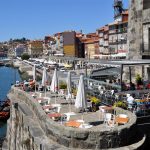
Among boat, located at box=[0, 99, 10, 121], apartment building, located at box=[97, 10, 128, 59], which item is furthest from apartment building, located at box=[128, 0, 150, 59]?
apartment building, located at box=[97, 10, 128, 59]

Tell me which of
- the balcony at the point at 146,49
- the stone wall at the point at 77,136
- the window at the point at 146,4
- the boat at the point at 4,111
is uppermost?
the window at the point at 146,4

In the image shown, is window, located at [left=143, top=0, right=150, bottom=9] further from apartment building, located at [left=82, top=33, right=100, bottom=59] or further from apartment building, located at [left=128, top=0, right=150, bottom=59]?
apartment building, located at [left=82, top=33, right=100, bottom=59]

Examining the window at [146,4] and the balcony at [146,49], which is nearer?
the balcony at [146,49]

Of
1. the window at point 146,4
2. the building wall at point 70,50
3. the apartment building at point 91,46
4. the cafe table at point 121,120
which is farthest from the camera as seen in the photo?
the building wall at point 70,50

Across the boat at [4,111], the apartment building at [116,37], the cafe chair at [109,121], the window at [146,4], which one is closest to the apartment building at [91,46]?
the apartment building at [116,37]

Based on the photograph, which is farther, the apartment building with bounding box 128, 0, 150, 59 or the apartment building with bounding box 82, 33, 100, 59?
the apartment building with bounding box 82, 33, 100, 59

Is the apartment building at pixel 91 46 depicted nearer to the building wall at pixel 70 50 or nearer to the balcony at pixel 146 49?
the building wall at pixel 70 50

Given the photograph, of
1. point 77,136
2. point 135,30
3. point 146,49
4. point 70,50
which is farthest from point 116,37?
point 77,136

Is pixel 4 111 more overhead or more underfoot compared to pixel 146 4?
more underfoot

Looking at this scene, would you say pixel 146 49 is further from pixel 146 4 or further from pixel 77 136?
pixel 77 136

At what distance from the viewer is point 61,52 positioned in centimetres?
14888

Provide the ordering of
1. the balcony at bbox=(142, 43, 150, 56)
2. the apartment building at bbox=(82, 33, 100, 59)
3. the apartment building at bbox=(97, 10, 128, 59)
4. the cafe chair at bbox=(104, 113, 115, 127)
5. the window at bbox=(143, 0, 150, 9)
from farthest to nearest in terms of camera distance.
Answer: the apartment building at bbox=(82, 33, 100, 59)
the apartment building at bbox=(97, 10, 128, 59)
the window at bbox=(143, 0, 150, 9)
the balcony at bbox=(142, 43, 150, 56)
the cafe chair at bbox=(104, 113, 115, 127)

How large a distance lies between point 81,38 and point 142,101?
118597mm

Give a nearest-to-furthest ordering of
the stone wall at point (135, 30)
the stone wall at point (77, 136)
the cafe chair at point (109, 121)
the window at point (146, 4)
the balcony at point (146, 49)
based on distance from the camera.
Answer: the stone wall at point (77, 136) → the cafe chair at point (109, 121) → the balcony at point (146, 49) → the window at point (146, 4) → the stone wall at point (135, 30)
